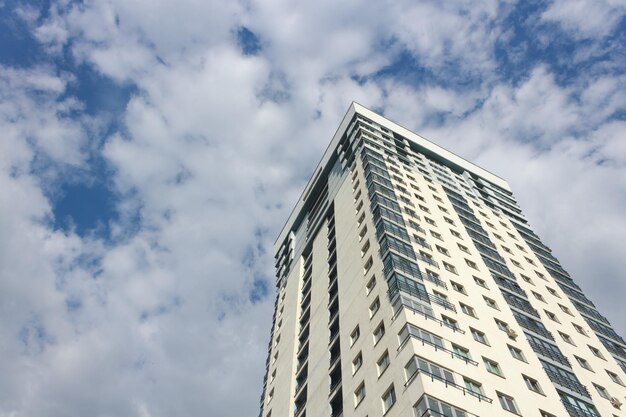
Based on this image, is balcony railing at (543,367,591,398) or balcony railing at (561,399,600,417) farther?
balcony railing at (543,367,591,398)

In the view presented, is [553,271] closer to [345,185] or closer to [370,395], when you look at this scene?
[345,185]

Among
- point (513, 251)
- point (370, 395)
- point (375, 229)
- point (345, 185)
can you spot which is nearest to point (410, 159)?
point (345, 185)

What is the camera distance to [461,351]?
2853 cm

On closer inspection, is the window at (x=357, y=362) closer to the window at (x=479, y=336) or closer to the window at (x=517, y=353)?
the window at (x=479, y=336)

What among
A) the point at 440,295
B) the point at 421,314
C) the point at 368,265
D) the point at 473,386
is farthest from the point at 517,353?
the point at 368,265

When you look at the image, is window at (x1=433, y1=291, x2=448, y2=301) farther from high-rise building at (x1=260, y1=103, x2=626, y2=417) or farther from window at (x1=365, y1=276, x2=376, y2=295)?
window at (x1=365, y1=276, x2=376, y2=295)

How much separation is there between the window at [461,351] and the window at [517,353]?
3.88 metres

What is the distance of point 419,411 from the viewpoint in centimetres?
2338

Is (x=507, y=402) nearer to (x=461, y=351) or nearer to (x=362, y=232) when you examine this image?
(x=461, y=351)

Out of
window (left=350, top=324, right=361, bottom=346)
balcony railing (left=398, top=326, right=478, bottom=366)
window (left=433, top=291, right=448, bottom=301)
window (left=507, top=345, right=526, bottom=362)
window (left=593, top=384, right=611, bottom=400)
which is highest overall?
window (left=433, top=291, right=448, bottom=301)

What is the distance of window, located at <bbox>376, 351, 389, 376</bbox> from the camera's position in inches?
1097

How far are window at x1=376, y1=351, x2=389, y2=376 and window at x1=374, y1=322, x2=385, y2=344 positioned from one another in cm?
163

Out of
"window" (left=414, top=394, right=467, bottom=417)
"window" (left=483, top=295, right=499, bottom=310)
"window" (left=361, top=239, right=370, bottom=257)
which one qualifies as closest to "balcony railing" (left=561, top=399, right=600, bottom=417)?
"window" (left=483, top=295, right=499, bottom=310)

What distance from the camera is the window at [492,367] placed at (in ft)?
91.8
